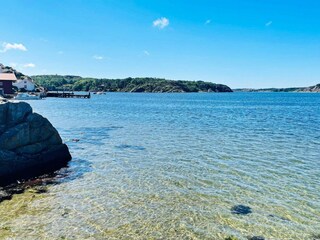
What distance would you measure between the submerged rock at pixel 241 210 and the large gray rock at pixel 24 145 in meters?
12.2

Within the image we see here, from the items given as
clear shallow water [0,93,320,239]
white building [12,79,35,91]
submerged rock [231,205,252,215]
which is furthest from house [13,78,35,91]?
submerged rock [231,205,252,215]

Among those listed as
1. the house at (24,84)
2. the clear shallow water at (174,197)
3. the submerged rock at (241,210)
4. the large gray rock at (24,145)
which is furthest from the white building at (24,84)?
the submerged rock at (241,210)

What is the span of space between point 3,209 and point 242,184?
12397 mm

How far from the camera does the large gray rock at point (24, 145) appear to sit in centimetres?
1747

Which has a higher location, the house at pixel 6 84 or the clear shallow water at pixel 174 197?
the house at pixel 6 84

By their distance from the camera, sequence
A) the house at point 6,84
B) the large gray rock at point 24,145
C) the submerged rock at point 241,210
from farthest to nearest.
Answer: the house at point 6,84 < the large gray rock at point 24,145 < the submerged rock at point 241,210

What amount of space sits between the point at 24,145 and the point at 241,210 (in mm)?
13652

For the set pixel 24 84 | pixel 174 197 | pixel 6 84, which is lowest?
pixel 174 197

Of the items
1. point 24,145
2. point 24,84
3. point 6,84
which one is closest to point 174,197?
point 24,145

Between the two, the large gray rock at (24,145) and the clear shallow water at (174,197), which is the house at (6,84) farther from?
the large gray rock at (24,145)

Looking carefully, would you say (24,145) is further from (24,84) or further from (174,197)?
(24,84)

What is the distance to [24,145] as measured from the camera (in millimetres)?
18750

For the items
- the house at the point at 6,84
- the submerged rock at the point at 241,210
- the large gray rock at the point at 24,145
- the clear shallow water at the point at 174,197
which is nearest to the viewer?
the clear shallow water at the point at 174,197

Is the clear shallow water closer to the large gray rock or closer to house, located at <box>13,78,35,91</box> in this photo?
the large gray rock
